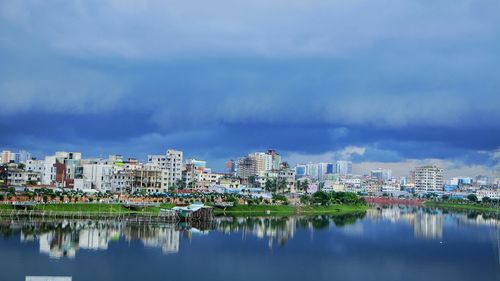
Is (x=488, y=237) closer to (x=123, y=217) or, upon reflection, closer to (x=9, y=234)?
(x=123, y=217)

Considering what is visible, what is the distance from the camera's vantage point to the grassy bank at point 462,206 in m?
111

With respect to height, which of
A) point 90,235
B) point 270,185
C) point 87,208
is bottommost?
point 90,235

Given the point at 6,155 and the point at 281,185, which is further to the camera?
the point at 281,185

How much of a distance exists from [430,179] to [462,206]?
60.2m

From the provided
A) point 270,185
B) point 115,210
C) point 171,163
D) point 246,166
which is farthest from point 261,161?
point 115,210

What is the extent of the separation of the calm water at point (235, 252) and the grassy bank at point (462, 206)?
2367 inches

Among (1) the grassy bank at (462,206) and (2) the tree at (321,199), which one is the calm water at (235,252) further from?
(1) the grassy bank at (462,206)

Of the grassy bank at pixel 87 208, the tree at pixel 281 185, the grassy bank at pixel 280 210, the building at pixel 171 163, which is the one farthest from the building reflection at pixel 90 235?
the tree at pixel 281 185

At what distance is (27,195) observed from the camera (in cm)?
5747

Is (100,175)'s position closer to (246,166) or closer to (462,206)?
(246,166)

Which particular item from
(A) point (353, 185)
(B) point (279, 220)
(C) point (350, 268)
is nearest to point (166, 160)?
(B) point (279, 220)

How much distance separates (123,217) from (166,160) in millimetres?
39919

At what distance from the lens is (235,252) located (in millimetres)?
37719

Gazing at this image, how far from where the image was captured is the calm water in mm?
30219
